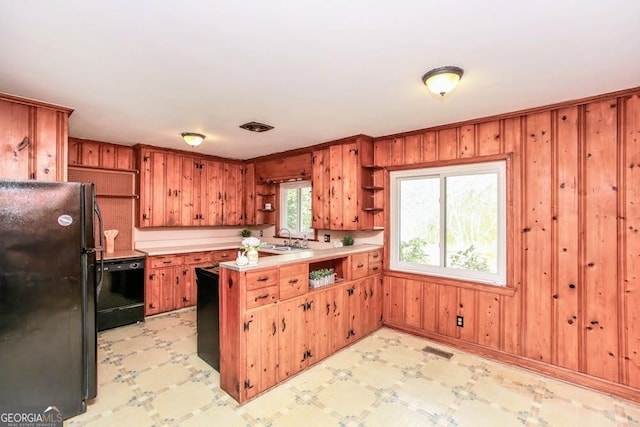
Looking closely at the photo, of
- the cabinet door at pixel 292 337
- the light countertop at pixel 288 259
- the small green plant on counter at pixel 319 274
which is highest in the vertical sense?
the light countertop at pixel 288 259

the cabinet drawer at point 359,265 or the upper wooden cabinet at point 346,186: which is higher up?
the upper wooden cabinet at point 346,186

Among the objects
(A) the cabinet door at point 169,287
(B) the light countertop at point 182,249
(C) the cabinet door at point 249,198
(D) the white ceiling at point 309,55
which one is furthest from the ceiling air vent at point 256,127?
(A) the cabinet door at point 169,287

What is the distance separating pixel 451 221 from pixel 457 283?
0.73m

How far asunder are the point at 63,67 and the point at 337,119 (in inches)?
91.2

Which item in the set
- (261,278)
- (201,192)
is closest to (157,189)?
(201,192)

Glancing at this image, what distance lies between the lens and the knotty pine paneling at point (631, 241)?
246 centimetres

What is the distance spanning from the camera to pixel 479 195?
3361mm

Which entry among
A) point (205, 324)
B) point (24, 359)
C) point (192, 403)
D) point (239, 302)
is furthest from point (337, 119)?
point (24, 359)

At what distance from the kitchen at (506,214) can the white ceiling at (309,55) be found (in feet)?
1.02

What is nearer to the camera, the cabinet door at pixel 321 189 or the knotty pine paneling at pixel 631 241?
the knotty pine paneling at pixel 631 241

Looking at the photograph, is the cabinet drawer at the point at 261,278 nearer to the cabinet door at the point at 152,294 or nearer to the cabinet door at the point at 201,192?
the cabinet door at the point at 152,294

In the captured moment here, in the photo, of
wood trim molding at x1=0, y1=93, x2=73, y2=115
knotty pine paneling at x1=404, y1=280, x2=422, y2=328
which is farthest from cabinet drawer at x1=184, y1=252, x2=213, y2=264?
knotty pine paneling at x1=404, y1=280, x2=422, y2=328

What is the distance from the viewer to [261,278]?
2535 mm

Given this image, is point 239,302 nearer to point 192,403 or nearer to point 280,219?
point 192,403
